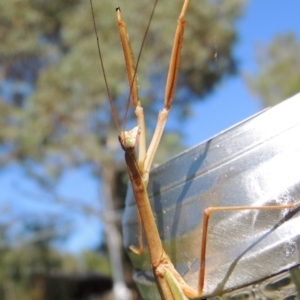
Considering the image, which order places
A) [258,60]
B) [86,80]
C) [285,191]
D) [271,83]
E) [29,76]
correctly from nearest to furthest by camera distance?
[285,191], [86,80], [29,76], [271,83], [258,60]

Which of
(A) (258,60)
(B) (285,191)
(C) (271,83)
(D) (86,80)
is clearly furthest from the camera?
(A) (258,60)

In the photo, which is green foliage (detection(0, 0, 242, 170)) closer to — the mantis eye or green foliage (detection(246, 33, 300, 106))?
green foliage (detection(246, 33, 300, 106))

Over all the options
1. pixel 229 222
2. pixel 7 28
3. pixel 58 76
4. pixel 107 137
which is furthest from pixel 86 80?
pixel 229 222

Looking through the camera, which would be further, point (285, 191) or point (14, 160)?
point (14, 160)

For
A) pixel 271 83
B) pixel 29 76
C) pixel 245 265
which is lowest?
pixel 245 265

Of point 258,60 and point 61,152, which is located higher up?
point 258,60

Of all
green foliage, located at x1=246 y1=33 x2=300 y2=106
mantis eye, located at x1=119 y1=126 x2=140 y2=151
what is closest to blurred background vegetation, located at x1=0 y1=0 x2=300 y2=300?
green foliage, located at x1=246 y1=33 x2=300 y2=106

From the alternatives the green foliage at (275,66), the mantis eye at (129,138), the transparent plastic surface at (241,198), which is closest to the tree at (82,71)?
the green foliage at (275,66)

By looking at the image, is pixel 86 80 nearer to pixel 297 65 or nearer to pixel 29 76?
pixel 29 76
